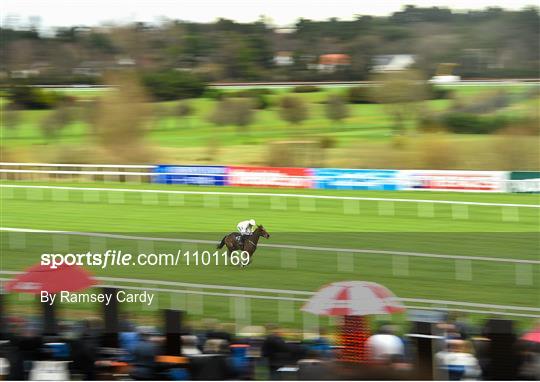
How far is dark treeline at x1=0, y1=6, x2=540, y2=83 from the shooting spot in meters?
24.8

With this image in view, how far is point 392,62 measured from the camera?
24969mm

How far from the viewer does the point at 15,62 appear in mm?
24984

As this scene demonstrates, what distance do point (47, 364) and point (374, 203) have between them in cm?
955

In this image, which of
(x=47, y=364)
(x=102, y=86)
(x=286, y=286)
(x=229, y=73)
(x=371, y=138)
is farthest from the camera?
(x=229, y=73)

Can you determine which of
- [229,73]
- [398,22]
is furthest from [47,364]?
[398,22]

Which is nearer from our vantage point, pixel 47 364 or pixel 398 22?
pixel 47 364

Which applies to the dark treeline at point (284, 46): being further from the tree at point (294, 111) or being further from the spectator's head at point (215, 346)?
the spectator's head at point (215, 346)

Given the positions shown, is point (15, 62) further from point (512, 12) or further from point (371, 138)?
point (512, 12)

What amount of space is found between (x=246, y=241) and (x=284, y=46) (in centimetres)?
1885

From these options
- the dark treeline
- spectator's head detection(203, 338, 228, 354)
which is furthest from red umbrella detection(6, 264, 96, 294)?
the dark treeline

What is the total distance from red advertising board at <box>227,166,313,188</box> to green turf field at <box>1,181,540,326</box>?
43 centimetres

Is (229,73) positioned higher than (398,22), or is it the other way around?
(398,22)

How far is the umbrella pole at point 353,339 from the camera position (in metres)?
4.29

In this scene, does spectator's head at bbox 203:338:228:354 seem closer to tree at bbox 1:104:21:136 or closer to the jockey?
the jockey
